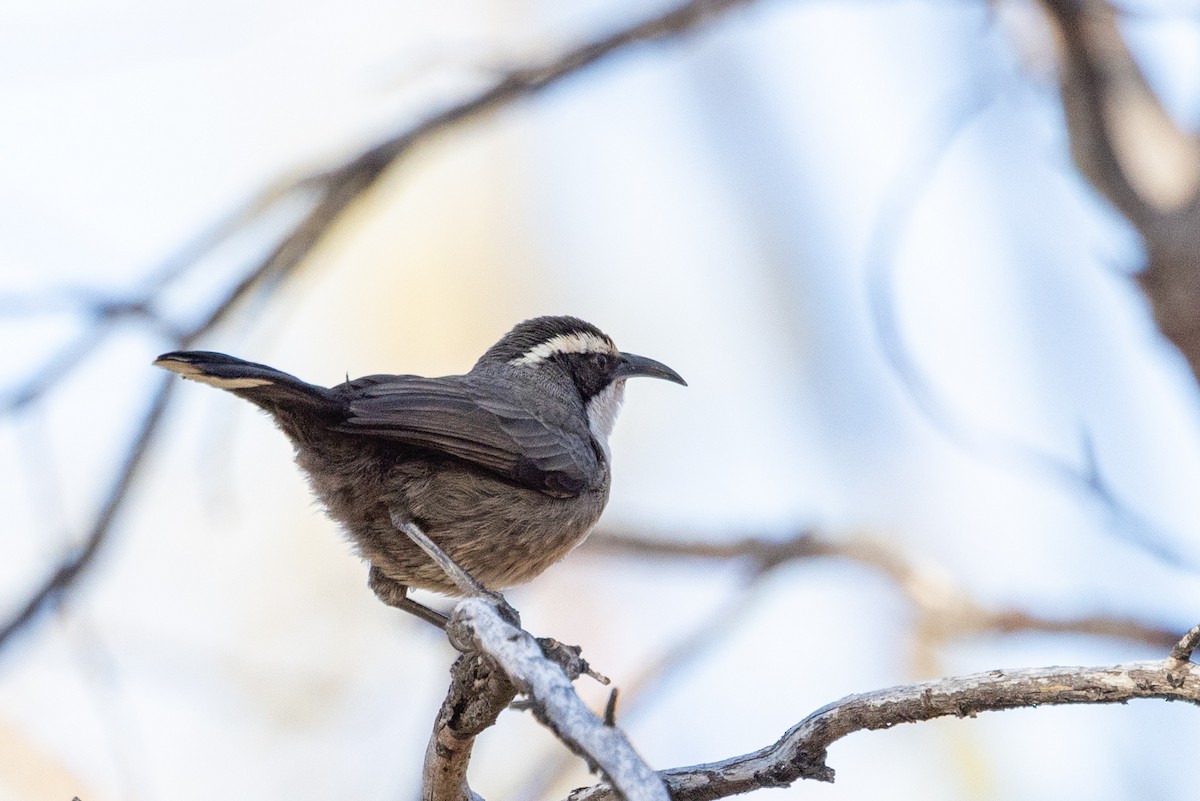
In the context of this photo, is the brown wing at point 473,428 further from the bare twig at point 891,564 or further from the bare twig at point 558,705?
the bare twig at point 891,564

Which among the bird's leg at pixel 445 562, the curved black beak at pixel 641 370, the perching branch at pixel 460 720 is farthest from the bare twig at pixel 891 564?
the perching branch at pixel 460 720

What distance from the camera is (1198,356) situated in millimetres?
5555

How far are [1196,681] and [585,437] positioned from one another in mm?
3068

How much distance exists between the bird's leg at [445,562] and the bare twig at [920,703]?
36.3 inches

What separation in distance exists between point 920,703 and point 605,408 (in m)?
3.32

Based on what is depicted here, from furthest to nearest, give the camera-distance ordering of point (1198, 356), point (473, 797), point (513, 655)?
point (1198, 356)
point (473, 797)
point (513, 655)

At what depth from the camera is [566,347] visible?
5.84m

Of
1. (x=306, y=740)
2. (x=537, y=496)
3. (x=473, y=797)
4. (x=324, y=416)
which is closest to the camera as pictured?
(x=473, y=797)

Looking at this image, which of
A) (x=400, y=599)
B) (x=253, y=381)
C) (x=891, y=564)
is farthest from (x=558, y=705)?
(x=891, y=564)

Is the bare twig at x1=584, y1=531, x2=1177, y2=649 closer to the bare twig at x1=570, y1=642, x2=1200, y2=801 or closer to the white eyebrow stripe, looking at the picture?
the white eyebrow stripe

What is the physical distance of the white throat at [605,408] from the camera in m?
5.68

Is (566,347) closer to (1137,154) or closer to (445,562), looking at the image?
(445,562)

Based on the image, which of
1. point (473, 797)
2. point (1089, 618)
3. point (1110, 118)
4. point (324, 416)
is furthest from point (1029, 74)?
point (473, 797)

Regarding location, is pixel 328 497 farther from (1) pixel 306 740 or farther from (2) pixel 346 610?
(2) pixel 346 610
